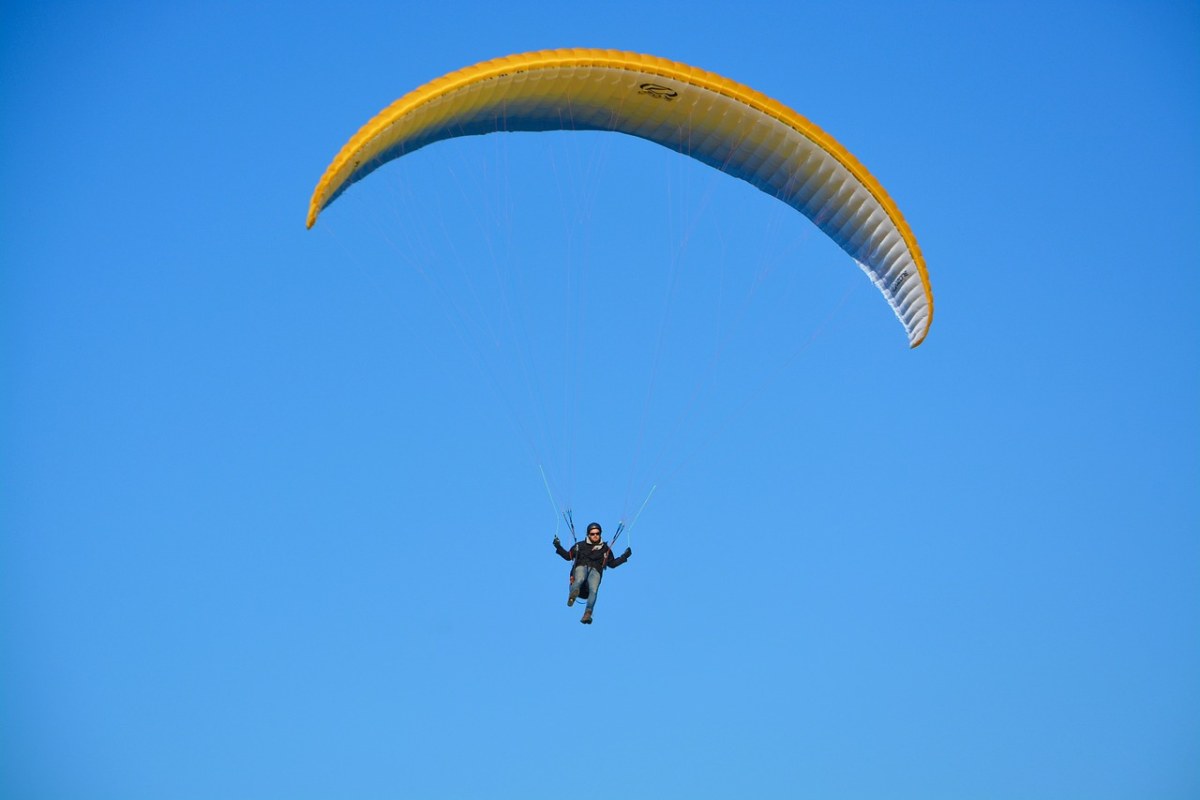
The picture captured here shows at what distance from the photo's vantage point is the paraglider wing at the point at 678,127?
2231 cm

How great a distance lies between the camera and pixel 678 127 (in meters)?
24.4

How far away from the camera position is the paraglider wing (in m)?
22.3

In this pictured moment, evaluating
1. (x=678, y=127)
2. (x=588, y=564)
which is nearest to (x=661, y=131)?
(x=678, y=127)

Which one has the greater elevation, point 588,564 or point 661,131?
point 661,131

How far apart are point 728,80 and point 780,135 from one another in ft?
3.58

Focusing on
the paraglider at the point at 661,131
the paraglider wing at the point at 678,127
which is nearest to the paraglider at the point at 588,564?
the paraglider at the point at 661,131

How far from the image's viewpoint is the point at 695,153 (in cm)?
2484

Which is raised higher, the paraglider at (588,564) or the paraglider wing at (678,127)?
the paraglider wing at (678,127)

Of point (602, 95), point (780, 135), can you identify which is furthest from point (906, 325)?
point (602, 95)

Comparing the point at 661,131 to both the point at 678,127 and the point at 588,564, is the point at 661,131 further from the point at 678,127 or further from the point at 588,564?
the point at 588,564

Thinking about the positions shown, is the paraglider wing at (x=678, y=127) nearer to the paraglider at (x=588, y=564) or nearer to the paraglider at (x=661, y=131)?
the paraglider at (x=661, y=131)

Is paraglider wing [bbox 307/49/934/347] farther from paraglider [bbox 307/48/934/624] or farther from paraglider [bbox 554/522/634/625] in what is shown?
paraglider [bbox 554/522/634/625]

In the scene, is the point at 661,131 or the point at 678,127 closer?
the point at 678,127

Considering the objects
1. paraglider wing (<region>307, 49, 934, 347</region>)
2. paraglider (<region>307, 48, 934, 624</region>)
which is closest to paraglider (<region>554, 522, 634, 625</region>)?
paraglider (<region>307, 48, 934, 624</region>)
